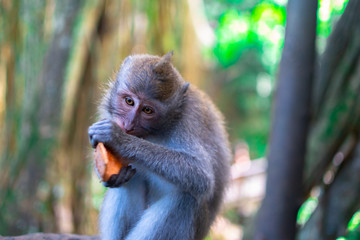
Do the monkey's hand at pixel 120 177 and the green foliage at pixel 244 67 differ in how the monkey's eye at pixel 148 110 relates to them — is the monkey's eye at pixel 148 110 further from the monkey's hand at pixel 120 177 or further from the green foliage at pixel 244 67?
the green foliage at pixel 244 67

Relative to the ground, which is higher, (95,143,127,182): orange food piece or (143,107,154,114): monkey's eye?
(143,107,154,114): monkey's eye

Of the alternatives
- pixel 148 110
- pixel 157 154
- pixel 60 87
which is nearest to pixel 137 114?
pixel 148 110

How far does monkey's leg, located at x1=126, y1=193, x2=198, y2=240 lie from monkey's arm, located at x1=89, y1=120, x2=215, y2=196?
0.40ft

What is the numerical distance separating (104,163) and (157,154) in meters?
0.56

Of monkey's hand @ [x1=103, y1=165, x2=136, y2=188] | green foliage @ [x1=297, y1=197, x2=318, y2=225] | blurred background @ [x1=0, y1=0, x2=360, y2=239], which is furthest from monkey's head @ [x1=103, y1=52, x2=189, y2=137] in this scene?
green foliage @ [x1=297, y1=197, x2=318, y2=225]

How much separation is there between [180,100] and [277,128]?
0.99 m

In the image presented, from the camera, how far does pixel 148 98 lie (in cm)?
365

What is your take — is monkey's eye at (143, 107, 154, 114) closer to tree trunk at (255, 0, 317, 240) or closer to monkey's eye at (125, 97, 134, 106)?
monkey's eye at (125, 97, 134, 106)

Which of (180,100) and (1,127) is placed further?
(1,127)

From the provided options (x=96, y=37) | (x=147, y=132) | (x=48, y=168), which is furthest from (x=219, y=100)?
(x=147, y=132)

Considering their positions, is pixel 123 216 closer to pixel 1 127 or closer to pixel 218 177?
pixel 218 177

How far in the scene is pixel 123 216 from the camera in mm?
3816

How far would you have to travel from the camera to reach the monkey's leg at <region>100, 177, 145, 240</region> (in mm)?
3811

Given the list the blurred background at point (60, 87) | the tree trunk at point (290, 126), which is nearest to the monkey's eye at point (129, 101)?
the tree trunk at point (290, 126)
